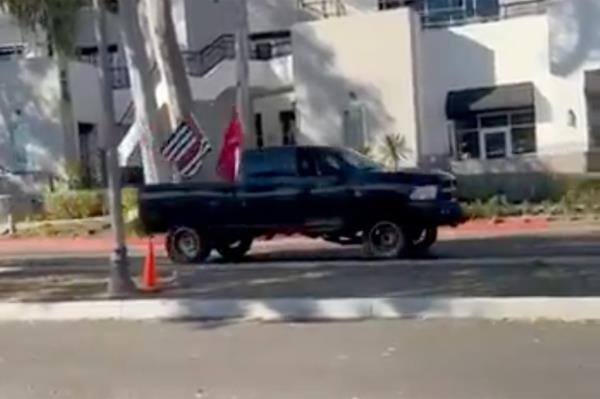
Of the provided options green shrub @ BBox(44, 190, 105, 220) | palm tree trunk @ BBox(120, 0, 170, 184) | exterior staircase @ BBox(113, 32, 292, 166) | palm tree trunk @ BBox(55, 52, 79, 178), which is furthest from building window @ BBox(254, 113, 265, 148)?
palm tree trunk @ BBox(120, 0, 170, 184)

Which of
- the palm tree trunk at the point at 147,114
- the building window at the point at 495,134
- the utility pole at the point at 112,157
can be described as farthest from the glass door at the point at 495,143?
the utility pole at the point at 112,157

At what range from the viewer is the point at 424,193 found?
20.3 metres

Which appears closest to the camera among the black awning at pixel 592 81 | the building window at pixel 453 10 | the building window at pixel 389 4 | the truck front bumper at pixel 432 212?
the truck front bumper at pixel 432 212

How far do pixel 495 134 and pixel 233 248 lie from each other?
2230 cm

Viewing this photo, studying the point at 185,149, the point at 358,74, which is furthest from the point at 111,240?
the point at 358,74

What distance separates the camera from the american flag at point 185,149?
28953 mm

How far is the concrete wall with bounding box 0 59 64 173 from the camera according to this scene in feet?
131

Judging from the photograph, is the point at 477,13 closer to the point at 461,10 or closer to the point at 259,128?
the point at 461,10

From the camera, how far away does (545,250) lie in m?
21.1

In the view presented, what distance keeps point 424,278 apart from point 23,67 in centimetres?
2644

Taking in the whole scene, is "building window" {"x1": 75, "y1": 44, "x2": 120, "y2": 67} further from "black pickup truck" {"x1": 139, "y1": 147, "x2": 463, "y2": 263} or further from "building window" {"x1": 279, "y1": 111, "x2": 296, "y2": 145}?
"black pickup truck" {"x1": 139, "y1": 147, "x2": 463, "y2": 263}

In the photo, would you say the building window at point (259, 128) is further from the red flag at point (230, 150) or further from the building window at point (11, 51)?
the red flag at point (230, 150)

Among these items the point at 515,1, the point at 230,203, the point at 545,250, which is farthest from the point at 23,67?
the point at 545,250

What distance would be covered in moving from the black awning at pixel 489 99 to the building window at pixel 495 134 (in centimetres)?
31
